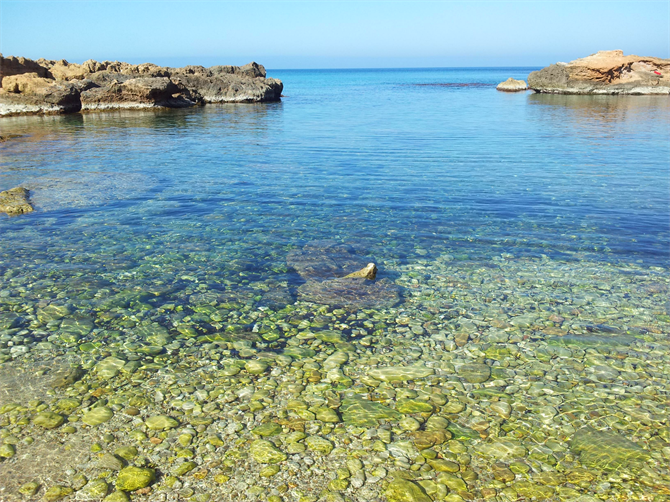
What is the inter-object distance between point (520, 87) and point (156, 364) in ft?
269

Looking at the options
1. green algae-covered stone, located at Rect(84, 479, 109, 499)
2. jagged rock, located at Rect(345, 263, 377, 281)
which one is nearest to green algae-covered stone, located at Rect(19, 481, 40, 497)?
green algae-covered stone, located at Rect(84, 479, 109, 499)

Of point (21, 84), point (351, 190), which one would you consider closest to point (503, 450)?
point (351, 190)

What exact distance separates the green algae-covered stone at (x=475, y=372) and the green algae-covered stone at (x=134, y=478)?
3811 millimetres

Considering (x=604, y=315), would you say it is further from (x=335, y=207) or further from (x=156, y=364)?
(x=335, y=207)

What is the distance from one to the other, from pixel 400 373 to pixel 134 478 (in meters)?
3.29

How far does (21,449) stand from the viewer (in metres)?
4.74

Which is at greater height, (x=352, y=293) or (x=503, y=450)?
(x=352, y=293)

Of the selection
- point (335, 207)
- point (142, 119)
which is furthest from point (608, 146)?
point (142, 119)

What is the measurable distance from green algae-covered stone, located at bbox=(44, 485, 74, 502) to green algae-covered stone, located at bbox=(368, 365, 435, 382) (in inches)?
137

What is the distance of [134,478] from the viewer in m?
4.42

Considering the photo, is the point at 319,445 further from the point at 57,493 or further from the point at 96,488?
the point at 57,493

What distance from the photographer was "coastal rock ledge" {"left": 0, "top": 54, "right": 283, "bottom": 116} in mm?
39656

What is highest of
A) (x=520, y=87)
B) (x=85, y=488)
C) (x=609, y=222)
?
(x=520, y=87)

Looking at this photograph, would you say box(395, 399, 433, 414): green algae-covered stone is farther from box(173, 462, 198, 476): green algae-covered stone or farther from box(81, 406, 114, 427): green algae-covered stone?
box(81, 406, 114, 427): green algae-covered stone
